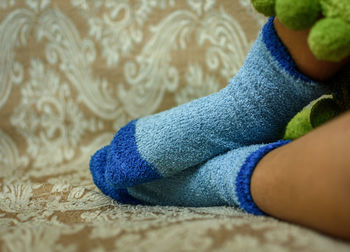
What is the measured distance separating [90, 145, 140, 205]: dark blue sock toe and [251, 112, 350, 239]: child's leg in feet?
0.92

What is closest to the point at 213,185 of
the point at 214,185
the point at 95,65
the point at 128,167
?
the point at 214,185

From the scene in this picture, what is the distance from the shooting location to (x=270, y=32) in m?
0.47

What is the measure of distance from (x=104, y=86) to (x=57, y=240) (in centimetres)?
60

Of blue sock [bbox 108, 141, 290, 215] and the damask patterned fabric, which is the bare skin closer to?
blue sock [bbox 108, 141, 290, 215]

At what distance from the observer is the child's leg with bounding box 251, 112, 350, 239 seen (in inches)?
12.2

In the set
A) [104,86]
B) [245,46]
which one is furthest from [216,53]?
[104,86]

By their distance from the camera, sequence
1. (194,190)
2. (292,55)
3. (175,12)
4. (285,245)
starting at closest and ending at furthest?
1. (285,245)
2. (292,55)
3. (194,190)
4. (175,12)

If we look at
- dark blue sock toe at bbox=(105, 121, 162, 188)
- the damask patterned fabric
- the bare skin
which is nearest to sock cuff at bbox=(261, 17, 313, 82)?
the bare skin

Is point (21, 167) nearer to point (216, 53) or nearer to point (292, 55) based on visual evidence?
point (216, 53)

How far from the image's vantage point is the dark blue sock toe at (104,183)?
62 centimetres

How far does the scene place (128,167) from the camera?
56 cm

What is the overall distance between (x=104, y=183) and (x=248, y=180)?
0.28 metres

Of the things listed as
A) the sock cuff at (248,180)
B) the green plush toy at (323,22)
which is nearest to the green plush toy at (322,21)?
the green plush toy at (323,22)

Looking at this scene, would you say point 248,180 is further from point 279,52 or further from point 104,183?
point 104,183
